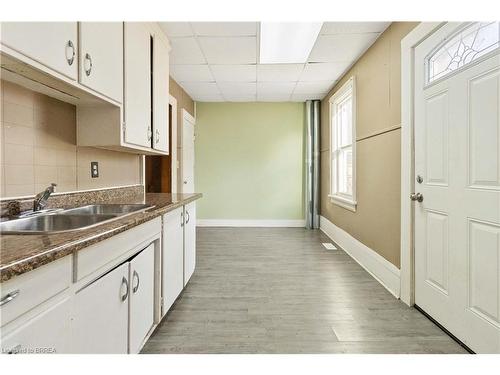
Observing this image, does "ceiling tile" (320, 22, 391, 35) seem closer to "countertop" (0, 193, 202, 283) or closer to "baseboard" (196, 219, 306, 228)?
"countertop" (0, 193, 202, 283)

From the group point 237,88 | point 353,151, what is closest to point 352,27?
point 353,151

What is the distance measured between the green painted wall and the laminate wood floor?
2128 mm

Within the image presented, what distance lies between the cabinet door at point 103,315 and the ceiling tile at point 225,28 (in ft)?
7.44

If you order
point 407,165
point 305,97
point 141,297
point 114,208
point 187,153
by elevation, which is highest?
point 305,97

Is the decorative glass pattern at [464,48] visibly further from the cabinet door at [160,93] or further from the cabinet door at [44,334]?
the cabinet door at [44,334]

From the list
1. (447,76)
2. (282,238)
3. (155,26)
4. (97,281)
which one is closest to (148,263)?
(97,281)

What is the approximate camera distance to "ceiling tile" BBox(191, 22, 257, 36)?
8.32 feet

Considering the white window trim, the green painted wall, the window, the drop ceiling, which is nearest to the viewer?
the drop ceiling

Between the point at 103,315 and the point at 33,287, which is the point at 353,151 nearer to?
the point at 103,315

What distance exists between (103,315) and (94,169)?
1303mm

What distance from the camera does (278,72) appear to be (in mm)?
3783

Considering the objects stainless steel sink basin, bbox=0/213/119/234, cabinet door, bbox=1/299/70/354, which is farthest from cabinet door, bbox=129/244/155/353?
cabinet door, bbox=1/299/70/354

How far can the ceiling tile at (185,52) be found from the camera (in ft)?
9.39

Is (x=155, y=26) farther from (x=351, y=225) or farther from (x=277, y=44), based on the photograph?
(x=351, y=225)
